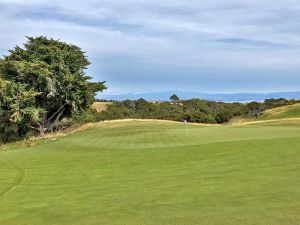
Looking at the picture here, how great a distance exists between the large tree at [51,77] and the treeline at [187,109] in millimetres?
35807

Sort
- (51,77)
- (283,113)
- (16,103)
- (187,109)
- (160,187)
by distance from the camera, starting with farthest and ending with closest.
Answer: (187,109) < (283,113) < (51,77) < (16,103) < (160,187)

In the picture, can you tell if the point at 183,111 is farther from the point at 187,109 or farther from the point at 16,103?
the point at 16,103

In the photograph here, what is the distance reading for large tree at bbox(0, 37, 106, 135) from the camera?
4662 centimetres

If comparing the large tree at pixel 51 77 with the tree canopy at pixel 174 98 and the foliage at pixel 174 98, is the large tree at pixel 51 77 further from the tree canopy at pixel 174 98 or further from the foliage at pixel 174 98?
the tree canopy at pixel 174 98

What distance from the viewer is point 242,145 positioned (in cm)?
2195

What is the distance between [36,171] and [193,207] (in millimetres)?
10934

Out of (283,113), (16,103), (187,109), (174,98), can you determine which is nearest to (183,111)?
(187,109)

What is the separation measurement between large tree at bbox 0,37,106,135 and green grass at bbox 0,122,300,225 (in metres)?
24.8

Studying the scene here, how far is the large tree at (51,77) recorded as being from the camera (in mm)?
46625

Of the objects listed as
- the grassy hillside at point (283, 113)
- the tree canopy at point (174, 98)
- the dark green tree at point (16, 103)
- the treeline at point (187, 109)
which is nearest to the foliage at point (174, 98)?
the tree canopy at point (174, 98)

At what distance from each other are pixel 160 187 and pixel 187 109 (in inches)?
3802

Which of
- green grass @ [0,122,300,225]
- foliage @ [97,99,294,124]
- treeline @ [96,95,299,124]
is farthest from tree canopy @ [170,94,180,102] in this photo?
green grass @ [0,122,300,225]

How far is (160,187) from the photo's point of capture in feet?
42.6

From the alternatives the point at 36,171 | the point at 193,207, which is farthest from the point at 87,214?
the point at 36,171
